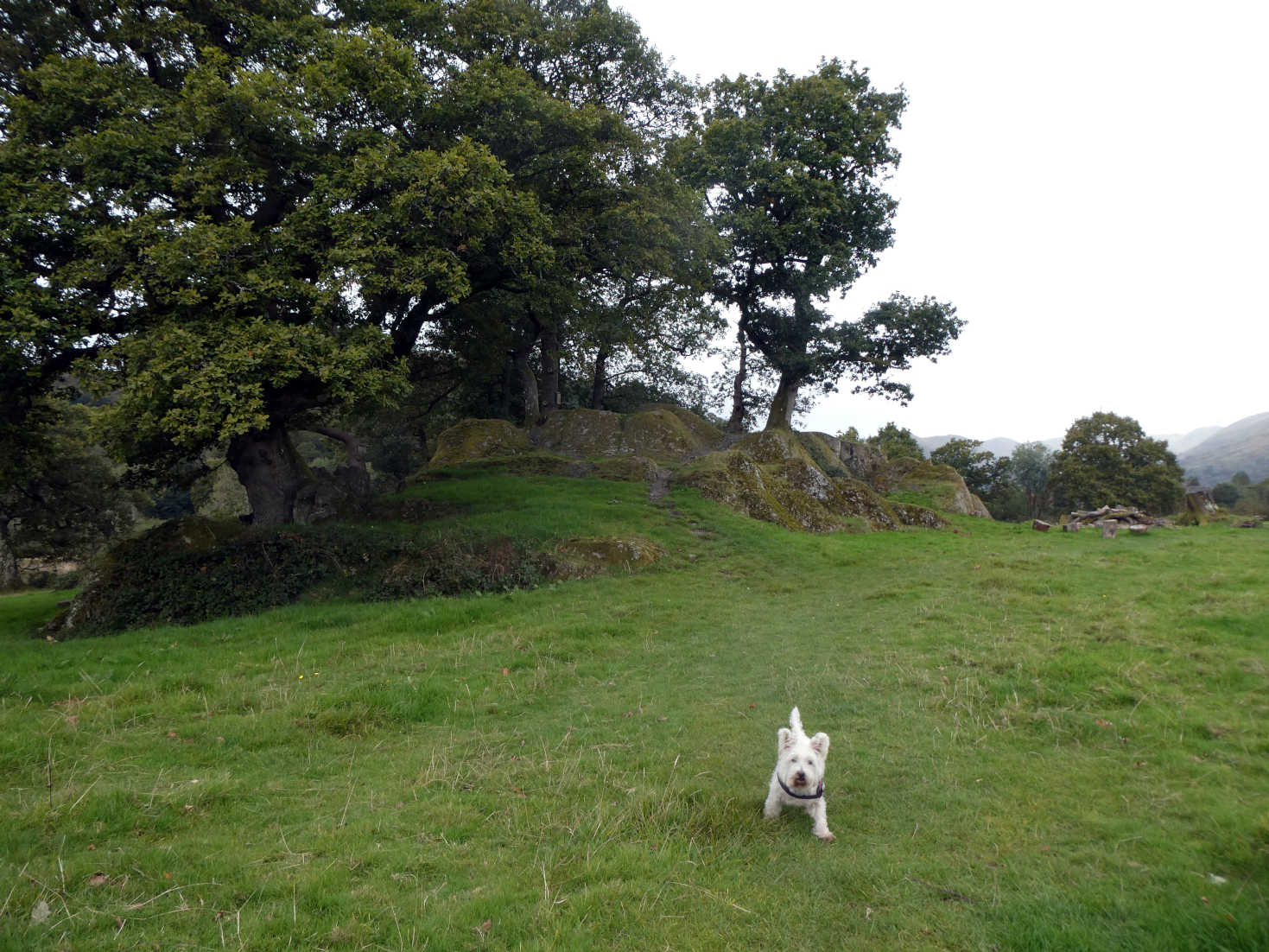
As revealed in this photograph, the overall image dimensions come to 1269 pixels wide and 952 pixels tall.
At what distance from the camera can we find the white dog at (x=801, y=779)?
565cm

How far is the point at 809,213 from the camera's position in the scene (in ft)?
95.1

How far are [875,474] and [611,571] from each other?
2276cm

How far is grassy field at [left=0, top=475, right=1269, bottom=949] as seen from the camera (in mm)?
4414

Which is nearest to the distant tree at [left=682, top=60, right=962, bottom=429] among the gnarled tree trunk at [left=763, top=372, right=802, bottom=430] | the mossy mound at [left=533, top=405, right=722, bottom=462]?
the gnarled tree trunk at [left=763, top=372, right=802, bottom=430]

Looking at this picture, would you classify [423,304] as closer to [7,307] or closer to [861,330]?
[7,307]

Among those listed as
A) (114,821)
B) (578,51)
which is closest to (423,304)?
(578,51)

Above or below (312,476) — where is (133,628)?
below

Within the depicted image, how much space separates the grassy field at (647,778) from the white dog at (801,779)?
0.64 ft

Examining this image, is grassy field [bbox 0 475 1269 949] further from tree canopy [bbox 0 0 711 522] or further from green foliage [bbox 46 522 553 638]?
tree canopy [bbox 0 0 711 522]

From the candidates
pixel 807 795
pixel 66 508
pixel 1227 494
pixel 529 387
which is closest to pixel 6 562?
pixel 66 508

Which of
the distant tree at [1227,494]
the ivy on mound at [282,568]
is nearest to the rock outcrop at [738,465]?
the ivy on mound at [282,568]

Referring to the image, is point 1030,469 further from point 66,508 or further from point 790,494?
point 66,508

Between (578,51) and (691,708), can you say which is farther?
(578,51)

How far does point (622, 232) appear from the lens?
19297 mm
